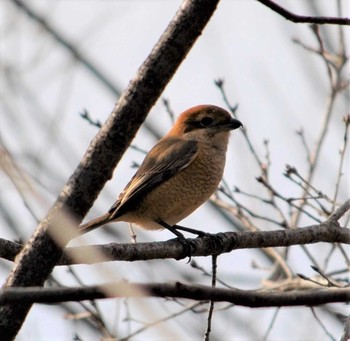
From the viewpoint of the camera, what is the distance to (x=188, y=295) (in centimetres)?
174

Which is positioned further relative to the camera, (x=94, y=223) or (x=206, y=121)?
(x=206, y=121)

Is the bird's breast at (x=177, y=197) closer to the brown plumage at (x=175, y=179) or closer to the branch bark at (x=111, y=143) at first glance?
the brown plumage at (x=175, y=179)

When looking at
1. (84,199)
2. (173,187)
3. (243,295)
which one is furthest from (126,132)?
(173,187)

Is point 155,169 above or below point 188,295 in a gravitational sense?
above

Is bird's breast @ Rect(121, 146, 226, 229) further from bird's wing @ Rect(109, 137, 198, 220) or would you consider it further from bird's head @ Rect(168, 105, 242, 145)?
bird's head @ Rect(168, 105, 242, 145)

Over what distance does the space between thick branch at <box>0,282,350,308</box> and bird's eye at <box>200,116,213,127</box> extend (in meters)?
4.10

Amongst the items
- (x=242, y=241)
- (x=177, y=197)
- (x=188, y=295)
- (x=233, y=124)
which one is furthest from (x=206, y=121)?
(x=188, y=295)

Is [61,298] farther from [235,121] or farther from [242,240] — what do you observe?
[235,121]

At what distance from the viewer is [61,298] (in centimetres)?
170

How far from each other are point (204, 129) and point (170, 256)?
6.93 ft

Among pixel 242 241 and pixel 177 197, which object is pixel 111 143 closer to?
pixel 242 241

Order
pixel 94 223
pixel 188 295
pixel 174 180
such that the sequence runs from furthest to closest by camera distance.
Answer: pixel 174 180 → pixel 94 223 → pixel 188 295

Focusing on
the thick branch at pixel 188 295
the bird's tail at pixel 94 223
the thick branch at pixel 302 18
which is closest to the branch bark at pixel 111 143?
the thick branch at pixel 302 18

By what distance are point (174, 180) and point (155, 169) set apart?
7.5 inches
